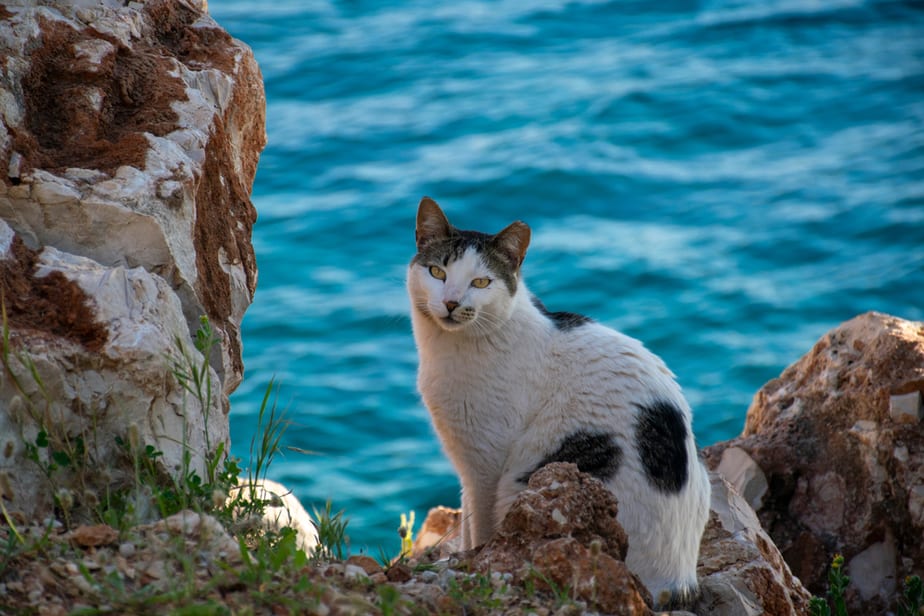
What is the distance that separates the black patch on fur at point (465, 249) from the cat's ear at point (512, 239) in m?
0.02

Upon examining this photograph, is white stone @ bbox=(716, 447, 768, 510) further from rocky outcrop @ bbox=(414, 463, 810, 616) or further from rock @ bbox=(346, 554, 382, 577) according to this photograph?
rock @ bbox=(346, 554, 382, 577)

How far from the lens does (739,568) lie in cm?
380

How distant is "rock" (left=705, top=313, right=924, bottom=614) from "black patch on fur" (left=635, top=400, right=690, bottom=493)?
134 centimetres

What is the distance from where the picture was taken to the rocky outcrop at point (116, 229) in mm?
2777

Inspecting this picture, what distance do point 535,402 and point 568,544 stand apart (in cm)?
111

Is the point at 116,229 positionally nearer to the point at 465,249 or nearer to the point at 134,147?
the point at 134,147

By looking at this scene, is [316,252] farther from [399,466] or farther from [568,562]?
[568,562]

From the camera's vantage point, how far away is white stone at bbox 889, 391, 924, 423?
14.4ft

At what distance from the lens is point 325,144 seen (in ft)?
36.2

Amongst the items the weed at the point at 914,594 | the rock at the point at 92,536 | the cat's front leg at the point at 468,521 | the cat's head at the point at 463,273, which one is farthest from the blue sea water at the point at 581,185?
the rock at the point at 92,536

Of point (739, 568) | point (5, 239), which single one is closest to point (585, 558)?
point (739, 568)

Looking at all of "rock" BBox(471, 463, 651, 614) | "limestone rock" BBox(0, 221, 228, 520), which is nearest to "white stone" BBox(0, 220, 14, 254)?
"limestone rock" BBox(0, 221, 228, 520)

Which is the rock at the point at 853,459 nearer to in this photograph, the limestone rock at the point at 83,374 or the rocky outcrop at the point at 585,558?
the rocky outcrop at the point at 585,558

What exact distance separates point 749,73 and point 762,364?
4248 mm
